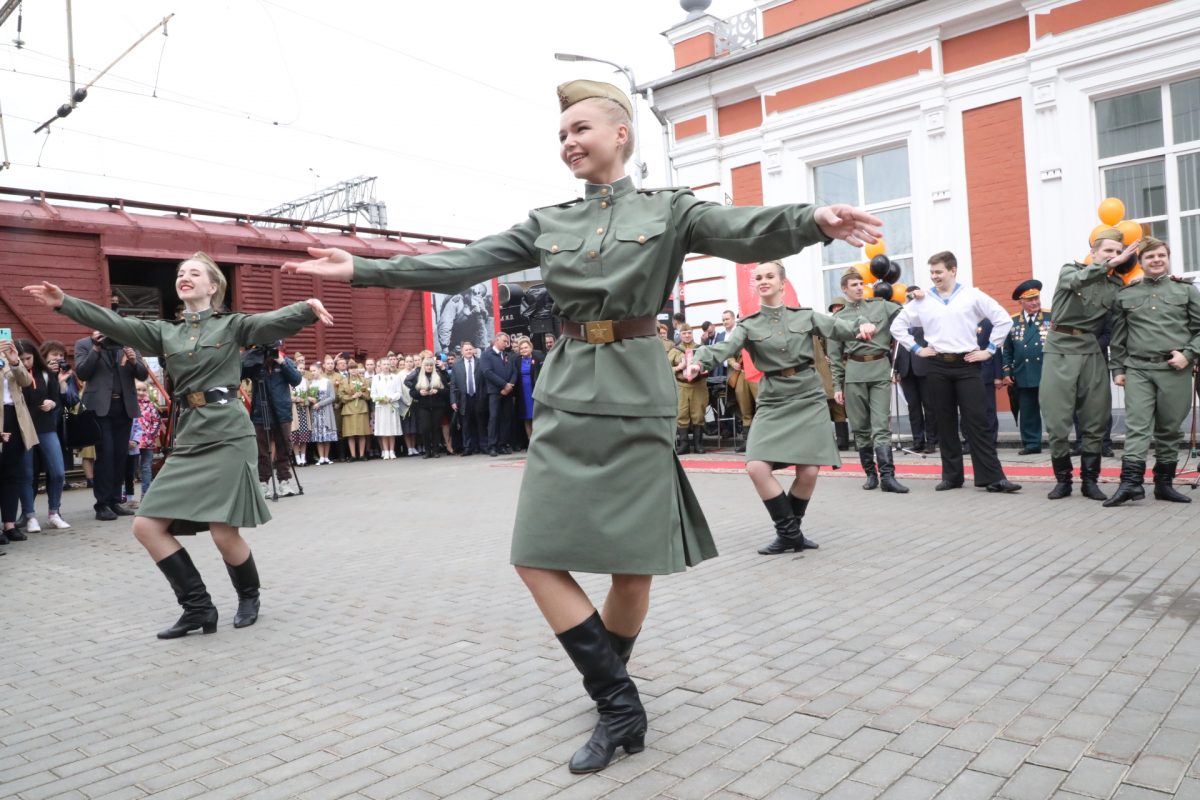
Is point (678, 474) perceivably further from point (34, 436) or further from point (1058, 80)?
point (1058, 80)

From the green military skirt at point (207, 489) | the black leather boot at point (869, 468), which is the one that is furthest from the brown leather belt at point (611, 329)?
the black leather boot at point (869, 468)

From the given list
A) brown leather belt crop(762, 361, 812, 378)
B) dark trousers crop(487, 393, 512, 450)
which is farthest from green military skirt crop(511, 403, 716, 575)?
dark trousers crop(487, 393, 512, 450)

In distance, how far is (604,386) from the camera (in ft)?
9.71

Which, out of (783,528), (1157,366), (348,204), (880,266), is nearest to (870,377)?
(880,266)

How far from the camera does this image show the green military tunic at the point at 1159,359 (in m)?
7.15

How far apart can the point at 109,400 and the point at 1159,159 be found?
43.4 ft

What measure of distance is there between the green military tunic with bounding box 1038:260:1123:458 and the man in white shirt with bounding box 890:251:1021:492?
0.71 meters

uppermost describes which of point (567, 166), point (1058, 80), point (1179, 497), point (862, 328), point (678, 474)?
point (1058, 80)

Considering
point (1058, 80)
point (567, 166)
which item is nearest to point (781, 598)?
point (567, 166)

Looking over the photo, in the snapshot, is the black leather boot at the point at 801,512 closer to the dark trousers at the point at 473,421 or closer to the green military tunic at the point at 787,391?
the green military tunic at the point at 787,391

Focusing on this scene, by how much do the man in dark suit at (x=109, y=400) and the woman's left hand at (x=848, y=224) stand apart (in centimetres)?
905

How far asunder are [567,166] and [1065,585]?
3.56m

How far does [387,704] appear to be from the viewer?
359 cm

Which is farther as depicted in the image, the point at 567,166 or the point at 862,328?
the point at 862,328
